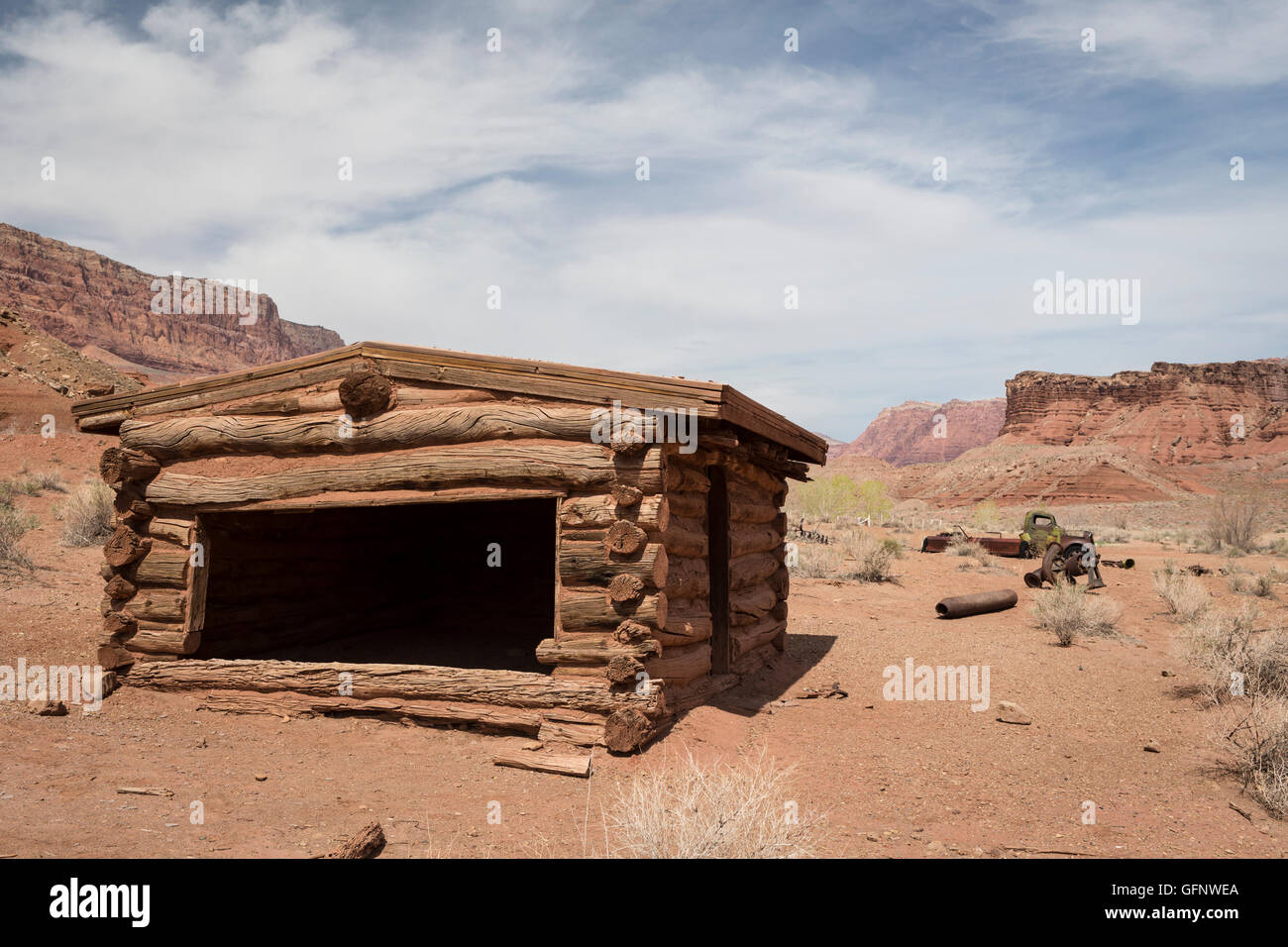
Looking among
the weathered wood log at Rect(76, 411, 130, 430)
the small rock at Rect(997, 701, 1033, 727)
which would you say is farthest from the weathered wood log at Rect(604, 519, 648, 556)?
the weathered wood log at Rect(76, 411, 130, 430)

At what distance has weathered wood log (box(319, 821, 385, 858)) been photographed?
3783 mm

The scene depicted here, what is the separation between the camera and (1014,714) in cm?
727

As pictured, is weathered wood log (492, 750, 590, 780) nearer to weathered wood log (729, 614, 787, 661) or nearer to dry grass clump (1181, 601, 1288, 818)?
weathered wood log (729, 614, 787, 661)

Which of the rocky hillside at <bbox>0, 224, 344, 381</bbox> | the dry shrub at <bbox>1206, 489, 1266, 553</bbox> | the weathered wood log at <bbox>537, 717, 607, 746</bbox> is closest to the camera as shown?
the weathered wood log at <bbox>537, 717, 607, 746</bbox>

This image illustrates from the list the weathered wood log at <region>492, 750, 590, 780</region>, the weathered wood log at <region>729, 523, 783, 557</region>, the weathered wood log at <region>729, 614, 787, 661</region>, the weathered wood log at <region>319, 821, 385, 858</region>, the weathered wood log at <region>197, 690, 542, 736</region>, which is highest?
the weathered wood log at <region>729, 523, 783, 557</region>

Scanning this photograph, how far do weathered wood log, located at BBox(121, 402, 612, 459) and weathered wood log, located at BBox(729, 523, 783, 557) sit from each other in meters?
2.61

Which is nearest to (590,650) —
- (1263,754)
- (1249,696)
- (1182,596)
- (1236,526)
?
(1263,754)

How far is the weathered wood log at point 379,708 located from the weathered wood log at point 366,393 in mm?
2511

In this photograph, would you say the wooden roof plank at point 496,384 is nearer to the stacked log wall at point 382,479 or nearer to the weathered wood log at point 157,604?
the stacked log wall at point 382,479

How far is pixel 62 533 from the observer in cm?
1385

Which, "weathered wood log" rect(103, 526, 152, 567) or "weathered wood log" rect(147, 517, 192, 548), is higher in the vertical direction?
"weathered wood log" rect(147, 517, 192, 548)

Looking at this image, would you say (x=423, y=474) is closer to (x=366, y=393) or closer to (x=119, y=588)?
(x=366, y=393)

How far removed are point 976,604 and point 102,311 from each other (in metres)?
97.1

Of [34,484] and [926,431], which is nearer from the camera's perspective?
[34,484]
